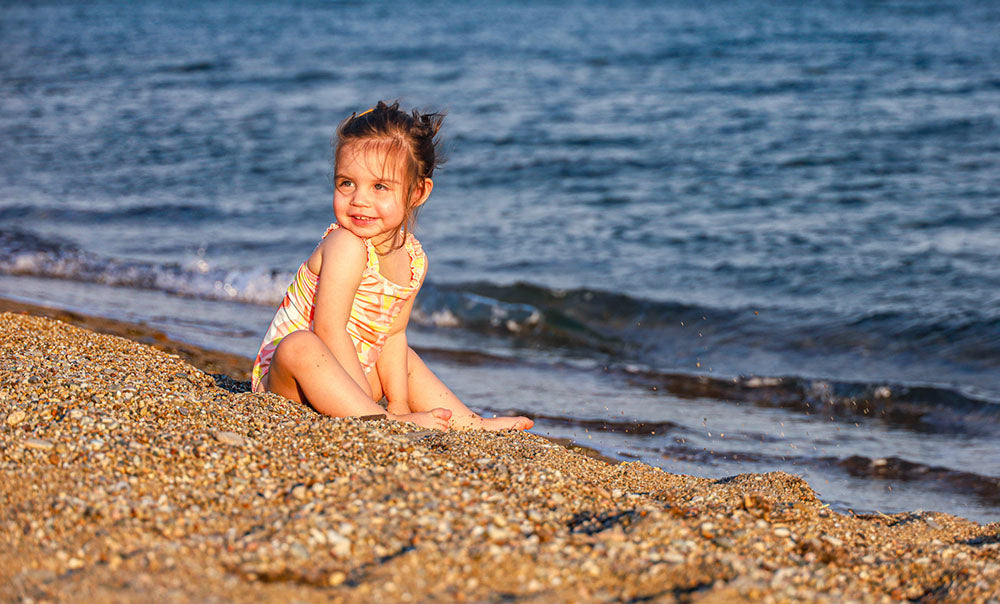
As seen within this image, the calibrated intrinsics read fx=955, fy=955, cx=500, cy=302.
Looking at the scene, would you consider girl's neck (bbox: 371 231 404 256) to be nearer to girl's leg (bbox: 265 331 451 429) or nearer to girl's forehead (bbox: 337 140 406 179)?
girl's forehead (bbox: 337 140 406 179)

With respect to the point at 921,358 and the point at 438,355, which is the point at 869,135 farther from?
the point at 438,355

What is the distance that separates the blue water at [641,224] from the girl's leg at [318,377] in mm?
1472

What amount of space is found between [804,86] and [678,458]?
12.5 m

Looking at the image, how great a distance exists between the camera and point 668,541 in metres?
2.69

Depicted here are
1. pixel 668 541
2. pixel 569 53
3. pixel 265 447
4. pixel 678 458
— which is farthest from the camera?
pixel 569 53

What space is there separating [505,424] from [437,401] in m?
0.38

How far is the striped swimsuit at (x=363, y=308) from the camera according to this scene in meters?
4.22

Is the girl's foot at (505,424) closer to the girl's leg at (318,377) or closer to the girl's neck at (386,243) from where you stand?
the girl's leg at (318,377)

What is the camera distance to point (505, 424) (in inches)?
176

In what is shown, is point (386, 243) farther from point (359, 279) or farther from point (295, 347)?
point (295, 347)

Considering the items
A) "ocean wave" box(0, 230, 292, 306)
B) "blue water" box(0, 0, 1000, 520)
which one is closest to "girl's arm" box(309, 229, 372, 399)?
"blue water" box(0, 0, 1000, 520)

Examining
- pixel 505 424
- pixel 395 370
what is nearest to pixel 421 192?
pixel 395 370

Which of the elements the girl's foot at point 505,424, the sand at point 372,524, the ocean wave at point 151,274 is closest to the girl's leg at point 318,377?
the sand at point 372,524

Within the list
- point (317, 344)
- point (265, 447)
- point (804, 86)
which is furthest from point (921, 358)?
point (804, 86)
